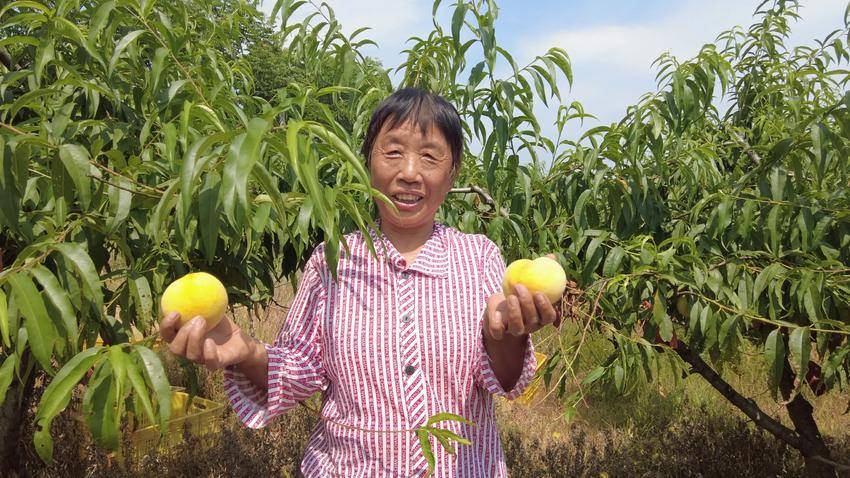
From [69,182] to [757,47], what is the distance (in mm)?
2900

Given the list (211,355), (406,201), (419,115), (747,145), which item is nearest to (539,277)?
(406,201)

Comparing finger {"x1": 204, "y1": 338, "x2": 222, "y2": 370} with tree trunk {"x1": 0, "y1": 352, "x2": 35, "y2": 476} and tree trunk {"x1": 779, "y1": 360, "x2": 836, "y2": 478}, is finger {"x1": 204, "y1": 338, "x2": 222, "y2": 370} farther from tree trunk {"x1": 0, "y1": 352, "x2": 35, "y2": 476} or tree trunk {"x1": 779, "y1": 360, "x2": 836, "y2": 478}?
tree trunk {"x1": 779, "y1": 360, "x2": 836, "y2": 478}

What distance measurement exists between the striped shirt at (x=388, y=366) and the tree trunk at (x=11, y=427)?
6.69 feet

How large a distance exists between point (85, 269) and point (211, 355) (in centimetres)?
24

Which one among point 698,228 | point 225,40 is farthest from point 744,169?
point 225,40

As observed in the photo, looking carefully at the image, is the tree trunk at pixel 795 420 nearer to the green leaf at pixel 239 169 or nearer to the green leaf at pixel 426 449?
the green leaf at pixel 426 449

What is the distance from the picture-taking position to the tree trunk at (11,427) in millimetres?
2750

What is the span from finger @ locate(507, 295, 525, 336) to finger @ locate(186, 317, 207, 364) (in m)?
0.52

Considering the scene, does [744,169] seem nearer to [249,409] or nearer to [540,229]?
[540,229]

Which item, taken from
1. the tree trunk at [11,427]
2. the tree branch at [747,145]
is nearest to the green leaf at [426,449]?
the tree branch at [747,145]

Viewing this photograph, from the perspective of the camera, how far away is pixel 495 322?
115cm

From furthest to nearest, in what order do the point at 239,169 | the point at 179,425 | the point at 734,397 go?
1. the point at 179,425
2. the point at 734,397
3. the point at 239,169

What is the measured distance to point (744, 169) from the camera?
2736 millimetres

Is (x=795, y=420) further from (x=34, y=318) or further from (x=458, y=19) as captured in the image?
(x=34, y=318)
